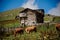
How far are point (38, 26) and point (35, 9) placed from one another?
0.29 m

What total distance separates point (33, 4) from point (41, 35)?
53cm

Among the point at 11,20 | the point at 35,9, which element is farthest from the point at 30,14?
the point at 11,20

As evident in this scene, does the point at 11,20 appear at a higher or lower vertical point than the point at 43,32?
higher

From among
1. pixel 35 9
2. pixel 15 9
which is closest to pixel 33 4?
pixel 35 9

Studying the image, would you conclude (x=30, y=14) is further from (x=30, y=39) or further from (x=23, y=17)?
(x=30, y=39)

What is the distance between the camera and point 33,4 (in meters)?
3.48

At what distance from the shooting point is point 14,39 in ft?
11.1

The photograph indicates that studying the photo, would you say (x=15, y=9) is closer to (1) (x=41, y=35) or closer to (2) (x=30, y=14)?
(2) (x=30, y=14)

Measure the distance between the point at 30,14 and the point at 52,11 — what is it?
371 millimetres

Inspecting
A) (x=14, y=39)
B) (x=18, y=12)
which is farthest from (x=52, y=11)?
(x=14, y=39)

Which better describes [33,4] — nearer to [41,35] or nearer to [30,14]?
[30,14]

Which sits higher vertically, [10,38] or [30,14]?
[30,14]

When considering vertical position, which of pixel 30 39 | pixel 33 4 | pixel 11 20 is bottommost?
pixel 30 39

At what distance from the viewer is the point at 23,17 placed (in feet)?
11.3
